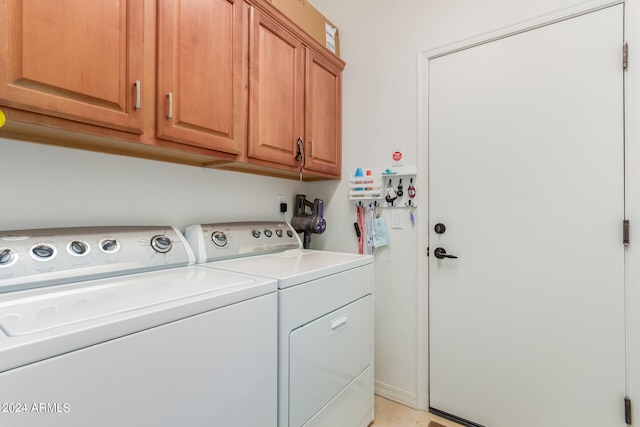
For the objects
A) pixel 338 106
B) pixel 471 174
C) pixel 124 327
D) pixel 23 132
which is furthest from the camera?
pixel 338 106

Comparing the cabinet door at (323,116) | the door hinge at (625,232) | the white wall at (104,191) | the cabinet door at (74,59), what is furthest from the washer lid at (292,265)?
the door hinge at (625,232)

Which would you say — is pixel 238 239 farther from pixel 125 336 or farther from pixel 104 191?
pixel 125 336

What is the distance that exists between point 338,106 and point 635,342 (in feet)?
6.73

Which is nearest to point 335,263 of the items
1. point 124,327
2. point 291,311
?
point 291,311

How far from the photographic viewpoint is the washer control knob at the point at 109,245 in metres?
1.12

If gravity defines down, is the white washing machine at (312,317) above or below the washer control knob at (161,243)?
below

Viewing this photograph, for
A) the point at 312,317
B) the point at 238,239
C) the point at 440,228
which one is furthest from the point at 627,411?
the point at 238,239

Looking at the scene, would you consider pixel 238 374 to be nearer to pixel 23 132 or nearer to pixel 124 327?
pixel 124 327

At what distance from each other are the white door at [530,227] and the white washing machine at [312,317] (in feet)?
1.87

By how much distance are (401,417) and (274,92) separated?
204cm

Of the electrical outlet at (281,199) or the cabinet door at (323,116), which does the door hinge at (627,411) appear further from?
the electrical outlet at (281,199)

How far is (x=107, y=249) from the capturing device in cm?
112

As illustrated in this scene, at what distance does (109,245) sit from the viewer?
44.8 inches

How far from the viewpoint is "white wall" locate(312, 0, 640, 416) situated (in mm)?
1814
